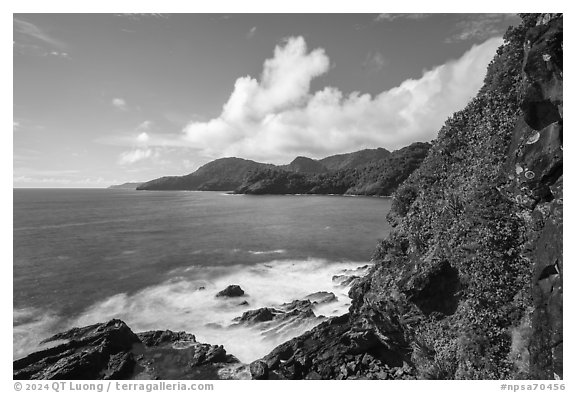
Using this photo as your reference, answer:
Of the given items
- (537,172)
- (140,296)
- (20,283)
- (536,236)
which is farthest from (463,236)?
(20,283)

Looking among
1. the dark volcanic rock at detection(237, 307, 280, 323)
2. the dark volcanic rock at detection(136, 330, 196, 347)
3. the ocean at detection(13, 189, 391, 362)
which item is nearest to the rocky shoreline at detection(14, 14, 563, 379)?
the dark volcanic rock at detection(136, 330, 196, 347)

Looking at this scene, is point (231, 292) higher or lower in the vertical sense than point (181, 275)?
higher

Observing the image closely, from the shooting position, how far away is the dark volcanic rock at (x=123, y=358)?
20250mm

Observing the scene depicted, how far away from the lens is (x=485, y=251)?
1320 cm

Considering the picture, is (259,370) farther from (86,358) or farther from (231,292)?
(231,292)

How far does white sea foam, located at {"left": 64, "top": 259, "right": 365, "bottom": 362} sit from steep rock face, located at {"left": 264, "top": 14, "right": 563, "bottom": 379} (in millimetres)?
5475

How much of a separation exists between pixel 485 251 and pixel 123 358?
22883 mm

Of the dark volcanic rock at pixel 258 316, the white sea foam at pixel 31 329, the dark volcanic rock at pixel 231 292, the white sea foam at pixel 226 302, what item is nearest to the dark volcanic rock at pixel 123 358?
the white sea foam at pixel 226 302

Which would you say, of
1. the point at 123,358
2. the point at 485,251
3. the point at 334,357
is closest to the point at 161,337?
the point at 123,358

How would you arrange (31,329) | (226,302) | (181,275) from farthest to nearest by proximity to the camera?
(181,275) < (226,302) < (31,329)

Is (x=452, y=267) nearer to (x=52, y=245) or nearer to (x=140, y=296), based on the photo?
(x=140, y=296)

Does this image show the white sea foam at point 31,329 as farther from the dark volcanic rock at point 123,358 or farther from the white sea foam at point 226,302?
the dark volcanic rock at point 123,358

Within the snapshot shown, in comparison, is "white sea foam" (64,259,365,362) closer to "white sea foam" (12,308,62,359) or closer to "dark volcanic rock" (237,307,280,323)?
"dark volcanic rock" (237,307,280,323)

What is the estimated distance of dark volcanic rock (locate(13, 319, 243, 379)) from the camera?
2025 centimetres
